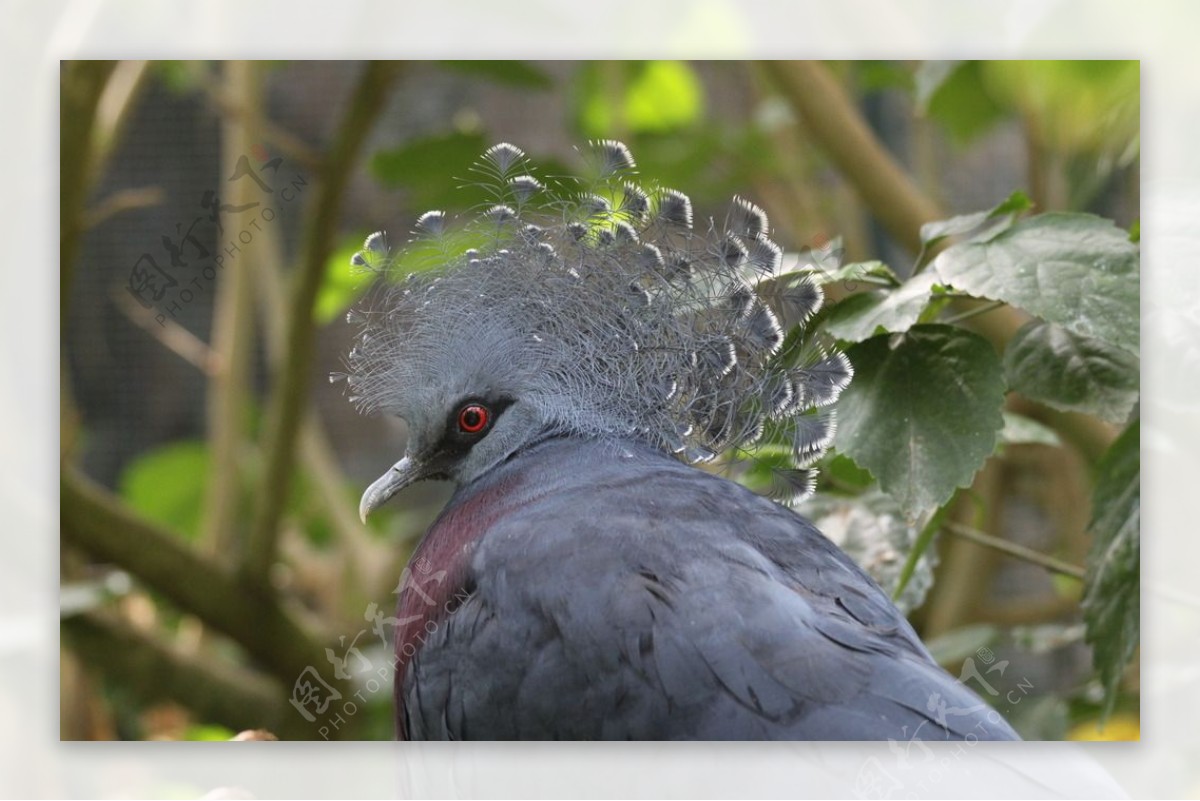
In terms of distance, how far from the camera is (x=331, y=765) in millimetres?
1881

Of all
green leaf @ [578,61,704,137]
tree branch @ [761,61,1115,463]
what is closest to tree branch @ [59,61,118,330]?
green leaf @ [578,61,704,137]

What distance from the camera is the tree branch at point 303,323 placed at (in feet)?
7.52

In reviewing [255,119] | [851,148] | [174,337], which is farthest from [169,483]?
[851,148]

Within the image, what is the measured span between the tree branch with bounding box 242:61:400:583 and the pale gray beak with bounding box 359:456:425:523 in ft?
2.55

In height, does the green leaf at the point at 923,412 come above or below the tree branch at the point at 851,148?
below

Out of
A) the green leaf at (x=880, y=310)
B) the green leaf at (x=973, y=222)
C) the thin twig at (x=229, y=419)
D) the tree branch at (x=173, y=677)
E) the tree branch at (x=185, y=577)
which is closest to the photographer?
the green leaf at (x=880, y=310)

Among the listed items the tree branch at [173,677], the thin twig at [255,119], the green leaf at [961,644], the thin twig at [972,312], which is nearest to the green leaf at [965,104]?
the thin twig at [972,312]

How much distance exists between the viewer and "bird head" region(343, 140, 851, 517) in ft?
5.29

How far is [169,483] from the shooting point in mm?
2781

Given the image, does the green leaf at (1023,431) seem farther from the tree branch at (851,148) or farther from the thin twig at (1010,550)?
the tree branch at (851,148)

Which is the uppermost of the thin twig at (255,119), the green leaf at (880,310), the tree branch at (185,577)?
the thin twig at (255,119)

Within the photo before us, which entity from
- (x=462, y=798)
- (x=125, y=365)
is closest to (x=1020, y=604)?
(x=462, y=798)

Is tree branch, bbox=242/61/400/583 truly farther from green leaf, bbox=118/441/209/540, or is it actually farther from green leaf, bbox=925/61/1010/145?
green leaf, bbox=925/61/1010/145

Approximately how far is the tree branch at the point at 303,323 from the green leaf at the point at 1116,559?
4.31 ft
